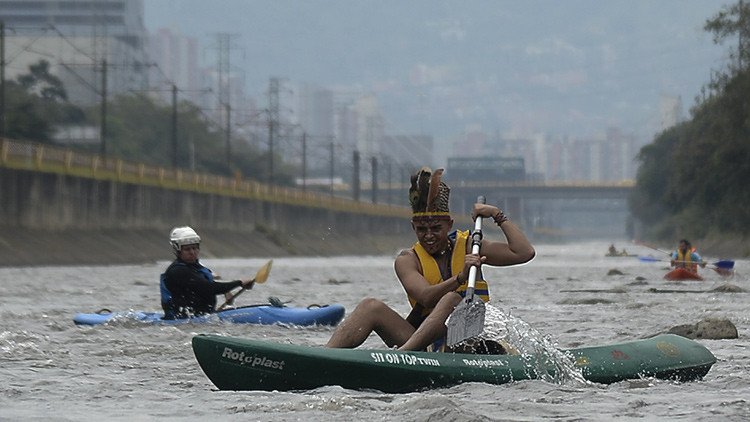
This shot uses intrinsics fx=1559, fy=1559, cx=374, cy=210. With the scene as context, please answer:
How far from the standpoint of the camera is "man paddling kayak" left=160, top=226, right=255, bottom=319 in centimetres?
1688

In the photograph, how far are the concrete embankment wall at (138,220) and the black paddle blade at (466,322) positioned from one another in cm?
1691

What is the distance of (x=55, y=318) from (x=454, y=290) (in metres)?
11.0

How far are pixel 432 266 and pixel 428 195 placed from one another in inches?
24.2

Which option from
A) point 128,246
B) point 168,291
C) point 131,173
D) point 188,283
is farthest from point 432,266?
point 131,173

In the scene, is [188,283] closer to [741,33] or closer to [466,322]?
[466,322]

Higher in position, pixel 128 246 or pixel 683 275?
pixel 683 275

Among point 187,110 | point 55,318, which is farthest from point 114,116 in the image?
point 55,318

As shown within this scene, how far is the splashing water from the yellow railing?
→ 41500 mm

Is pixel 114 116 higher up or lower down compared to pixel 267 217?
higher up

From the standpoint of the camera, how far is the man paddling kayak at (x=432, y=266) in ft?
37.3

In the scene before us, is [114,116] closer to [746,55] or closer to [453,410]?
[746,55]

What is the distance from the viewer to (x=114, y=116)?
11488cm

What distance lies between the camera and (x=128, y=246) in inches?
2432

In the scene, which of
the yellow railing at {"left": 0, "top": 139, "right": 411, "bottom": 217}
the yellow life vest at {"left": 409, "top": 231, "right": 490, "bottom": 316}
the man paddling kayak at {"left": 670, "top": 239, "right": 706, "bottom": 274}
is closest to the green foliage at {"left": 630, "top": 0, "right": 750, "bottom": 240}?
the man paddling kayak at {"left": 670, "top": 239, "right": 706, "bottom": 274}
